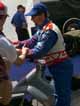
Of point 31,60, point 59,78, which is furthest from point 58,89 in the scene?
point 31,60

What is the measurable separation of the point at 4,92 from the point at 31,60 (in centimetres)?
154

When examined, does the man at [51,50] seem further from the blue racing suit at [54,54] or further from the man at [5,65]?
the man at [5,65]

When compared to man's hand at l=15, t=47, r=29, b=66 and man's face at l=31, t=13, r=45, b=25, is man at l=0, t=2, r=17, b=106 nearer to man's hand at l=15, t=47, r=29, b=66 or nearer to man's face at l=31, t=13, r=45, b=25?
man's hand at l=15, t=47, r=29, b=66

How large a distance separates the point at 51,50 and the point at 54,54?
2.3 inches

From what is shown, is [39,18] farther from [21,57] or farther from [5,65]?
[5,65]

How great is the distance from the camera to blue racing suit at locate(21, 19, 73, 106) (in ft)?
18.6

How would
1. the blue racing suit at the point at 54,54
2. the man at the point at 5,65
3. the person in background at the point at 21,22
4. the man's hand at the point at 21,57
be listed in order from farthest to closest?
the person in background at the point at 21,22, the blue racing suit at the point at 54,54, the man's hand at the point at 21,57, the man at the point at 5,65

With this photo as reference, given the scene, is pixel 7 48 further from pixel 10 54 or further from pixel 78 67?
pixel 78 67

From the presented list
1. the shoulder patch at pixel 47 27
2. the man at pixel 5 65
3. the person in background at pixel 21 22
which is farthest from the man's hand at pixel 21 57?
the person in background at pixel 21 22

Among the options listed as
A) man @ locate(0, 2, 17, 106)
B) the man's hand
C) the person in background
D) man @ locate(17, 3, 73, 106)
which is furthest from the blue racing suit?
the person in background

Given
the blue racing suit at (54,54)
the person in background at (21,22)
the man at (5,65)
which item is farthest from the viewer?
the person in background at (21,22)

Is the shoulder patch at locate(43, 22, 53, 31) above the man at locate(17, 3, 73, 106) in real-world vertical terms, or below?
above

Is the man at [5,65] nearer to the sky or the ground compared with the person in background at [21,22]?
nearer to the sky

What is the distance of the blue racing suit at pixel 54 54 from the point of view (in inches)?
223
